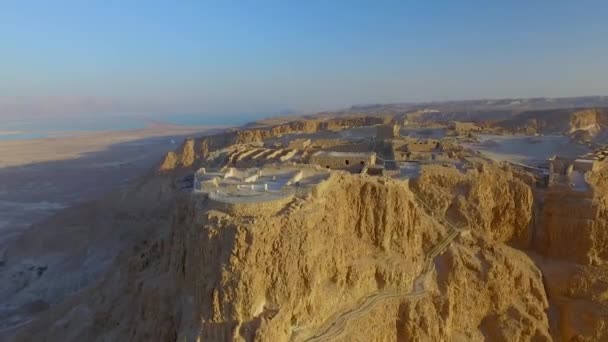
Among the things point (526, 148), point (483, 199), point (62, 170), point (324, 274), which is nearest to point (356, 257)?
point (324, 274)

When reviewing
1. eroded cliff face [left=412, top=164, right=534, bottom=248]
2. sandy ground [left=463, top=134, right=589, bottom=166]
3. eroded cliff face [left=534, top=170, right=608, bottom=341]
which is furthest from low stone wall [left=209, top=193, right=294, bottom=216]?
sandy ground [left=463, top=134, right=589, bottom=166]

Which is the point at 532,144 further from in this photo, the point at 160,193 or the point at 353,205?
the point at 160,193

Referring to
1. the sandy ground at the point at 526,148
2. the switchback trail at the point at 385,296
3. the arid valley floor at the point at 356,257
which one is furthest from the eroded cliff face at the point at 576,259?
the switchback trail at the point at 385,296

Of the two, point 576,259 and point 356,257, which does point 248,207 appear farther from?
point 576,259

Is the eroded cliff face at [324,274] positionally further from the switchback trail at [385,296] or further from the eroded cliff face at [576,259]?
the eroded cliff face at [576,259]

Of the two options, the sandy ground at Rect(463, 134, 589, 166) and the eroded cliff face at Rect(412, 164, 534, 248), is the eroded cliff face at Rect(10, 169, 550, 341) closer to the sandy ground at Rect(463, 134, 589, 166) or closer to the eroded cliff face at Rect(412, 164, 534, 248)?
the eroded cliff face at Rect(412, 164, 534, 248)

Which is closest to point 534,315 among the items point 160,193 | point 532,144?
point 532,144
